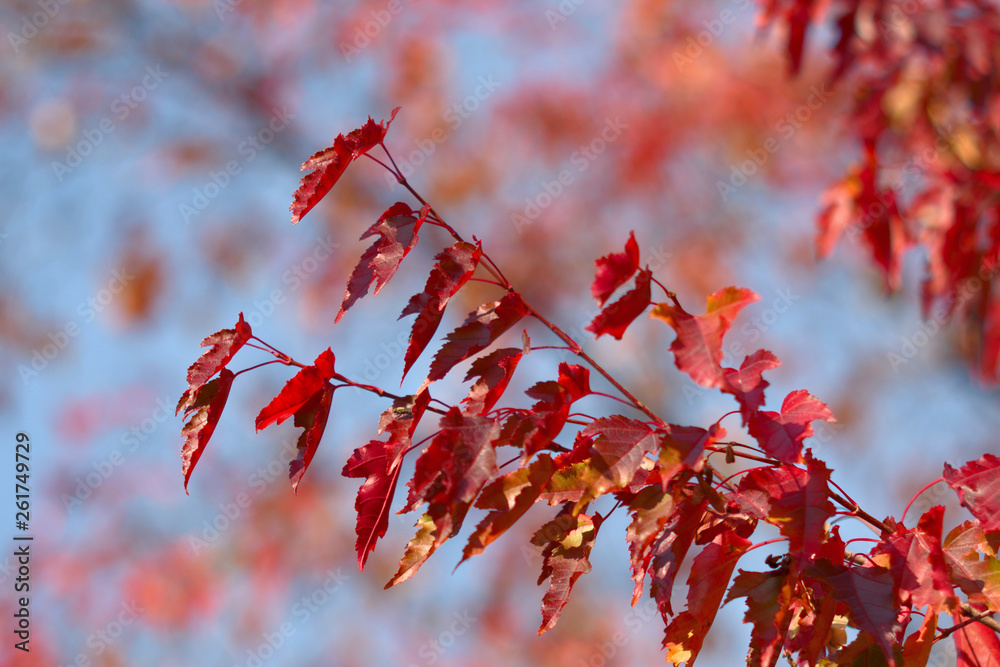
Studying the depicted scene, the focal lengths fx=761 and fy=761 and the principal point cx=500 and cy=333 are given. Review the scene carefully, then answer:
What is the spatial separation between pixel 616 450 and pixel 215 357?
0.68 meters

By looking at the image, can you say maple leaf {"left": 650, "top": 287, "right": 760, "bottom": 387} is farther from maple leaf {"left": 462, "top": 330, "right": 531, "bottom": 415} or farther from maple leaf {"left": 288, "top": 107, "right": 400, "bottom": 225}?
maple leaf {"left": 288, "top": 107, "right": 400, "bottom": 225}

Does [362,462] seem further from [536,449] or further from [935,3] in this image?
[935,3]

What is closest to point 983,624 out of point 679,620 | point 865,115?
point 679,620

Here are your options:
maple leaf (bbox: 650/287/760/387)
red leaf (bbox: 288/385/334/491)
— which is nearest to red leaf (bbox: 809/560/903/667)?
maple leaf (bbox: 650/287/760/387)

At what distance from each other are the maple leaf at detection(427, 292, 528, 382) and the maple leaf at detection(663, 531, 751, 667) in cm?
47

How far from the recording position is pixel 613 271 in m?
1.14

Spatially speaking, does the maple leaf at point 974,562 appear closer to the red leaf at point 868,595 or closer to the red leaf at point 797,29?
the red leaf at point 868,595

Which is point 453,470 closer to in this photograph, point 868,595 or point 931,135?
point 868,595

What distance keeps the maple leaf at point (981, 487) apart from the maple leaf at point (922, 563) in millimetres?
66

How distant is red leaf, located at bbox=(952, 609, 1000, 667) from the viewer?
1158mm

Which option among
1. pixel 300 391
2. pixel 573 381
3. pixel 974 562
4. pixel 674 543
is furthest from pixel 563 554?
pixel 974 562

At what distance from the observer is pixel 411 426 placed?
1178 millimetres

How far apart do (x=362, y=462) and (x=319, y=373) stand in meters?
0.17

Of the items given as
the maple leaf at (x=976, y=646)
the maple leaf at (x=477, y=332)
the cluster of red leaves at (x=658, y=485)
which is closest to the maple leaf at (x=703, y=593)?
the cluster of red leaves at (x=658, y=485)
